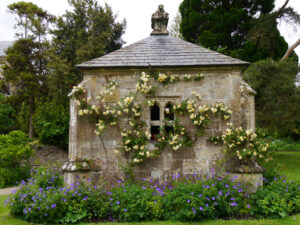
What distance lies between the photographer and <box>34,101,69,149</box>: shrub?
14.5m

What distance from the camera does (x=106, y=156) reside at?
5.99 meters

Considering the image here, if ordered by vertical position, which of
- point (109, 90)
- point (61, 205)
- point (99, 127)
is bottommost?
point (61, 205)

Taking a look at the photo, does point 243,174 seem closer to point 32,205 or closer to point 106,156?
point 106,156

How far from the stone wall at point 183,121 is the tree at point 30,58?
13102mm

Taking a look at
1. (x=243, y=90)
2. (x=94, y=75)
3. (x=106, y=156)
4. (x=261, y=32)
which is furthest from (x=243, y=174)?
(x=261, y=32)

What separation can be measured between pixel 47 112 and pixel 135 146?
444 inches

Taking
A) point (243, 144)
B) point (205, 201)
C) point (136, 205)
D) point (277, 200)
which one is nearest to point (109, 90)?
point (136, 205)

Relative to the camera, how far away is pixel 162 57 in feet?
20.8

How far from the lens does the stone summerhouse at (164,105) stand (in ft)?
19.4

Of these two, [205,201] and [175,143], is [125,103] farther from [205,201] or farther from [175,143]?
[205,201]

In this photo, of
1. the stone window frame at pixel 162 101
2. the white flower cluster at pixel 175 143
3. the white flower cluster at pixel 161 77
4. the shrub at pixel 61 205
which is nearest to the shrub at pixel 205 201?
the white flower cluster at pixel 175 143

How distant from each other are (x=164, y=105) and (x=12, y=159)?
885cm

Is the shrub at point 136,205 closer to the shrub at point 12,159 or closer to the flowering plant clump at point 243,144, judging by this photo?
the flowering plant clump at point 243,144

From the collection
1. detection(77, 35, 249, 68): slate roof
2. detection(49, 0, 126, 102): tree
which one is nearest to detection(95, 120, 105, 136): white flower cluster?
detection(77, 35, 249, 68): slate roof
